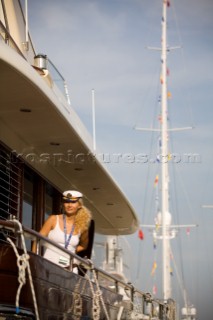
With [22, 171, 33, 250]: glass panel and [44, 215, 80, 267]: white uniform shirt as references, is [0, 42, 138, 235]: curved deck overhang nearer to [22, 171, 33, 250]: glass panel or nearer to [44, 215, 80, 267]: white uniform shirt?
[22, 171, 33, 250]: glass panel

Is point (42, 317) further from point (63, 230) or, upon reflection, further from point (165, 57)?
point (165, 57)

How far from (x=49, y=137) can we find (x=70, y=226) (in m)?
1.92

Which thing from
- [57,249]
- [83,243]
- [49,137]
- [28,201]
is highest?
[49,137]

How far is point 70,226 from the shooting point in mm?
9094

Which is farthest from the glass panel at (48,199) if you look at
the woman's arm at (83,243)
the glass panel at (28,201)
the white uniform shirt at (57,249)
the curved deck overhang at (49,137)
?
Answer: the white uniform shirt at (57,249)

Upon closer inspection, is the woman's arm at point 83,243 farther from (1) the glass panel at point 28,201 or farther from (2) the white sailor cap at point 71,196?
(1) the glass panel at point 28,201

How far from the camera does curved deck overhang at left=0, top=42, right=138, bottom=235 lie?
815cm

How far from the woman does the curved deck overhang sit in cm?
108

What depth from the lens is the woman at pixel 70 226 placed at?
8.95 meters

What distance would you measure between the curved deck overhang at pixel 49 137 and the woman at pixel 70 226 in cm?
108

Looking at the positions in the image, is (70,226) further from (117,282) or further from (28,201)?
(28,201)

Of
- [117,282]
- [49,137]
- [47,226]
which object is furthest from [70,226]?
[117,282]

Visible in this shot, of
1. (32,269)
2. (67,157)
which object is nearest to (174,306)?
(67,157)

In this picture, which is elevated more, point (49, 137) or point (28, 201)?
point (49, 137)
